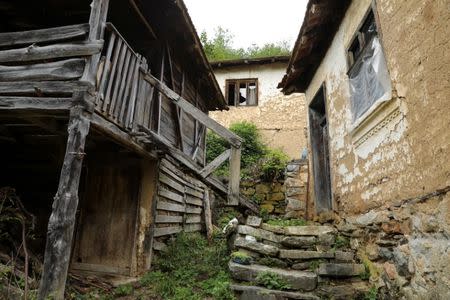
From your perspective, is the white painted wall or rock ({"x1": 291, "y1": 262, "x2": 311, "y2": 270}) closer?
rock ({"x1": 291, "y1": 262, "x2": 311, "y2": 270})

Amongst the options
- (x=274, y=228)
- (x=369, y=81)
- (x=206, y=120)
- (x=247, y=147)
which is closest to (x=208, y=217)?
(x=274, y=228)

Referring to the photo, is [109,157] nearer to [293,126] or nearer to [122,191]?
[122,191]

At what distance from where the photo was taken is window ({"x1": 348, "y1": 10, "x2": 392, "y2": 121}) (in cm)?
370

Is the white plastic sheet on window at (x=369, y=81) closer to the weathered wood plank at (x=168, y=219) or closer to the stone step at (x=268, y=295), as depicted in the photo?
the stone step at (x=268, y=295)

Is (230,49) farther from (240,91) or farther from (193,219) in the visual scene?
(193,219)

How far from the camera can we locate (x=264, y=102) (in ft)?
48.4

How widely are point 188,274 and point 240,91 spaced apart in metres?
11.5

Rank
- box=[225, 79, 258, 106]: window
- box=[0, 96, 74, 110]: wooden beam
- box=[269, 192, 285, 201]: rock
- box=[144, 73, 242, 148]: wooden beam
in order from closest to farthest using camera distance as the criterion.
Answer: box=[0, 96, 74, 110]: wooden beam < box=[144, 73, 242, 148]: wooden beam < box=[269, 192, 285, 201]: rock < box=[225, 79, 258, 106]: window

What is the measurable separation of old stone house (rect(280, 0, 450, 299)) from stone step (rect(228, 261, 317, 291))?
74cm

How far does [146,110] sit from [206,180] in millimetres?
1769

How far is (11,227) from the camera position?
15.9 ft

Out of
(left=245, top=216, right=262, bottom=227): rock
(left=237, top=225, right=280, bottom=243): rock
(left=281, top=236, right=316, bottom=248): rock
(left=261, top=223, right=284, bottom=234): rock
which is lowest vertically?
(left=281, top=236, right=316, bottom=248): rock

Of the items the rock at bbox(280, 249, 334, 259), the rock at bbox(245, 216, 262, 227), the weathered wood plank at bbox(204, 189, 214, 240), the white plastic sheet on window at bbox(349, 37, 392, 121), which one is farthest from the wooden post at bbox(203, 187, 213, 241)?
the white plastic sheet on window at bbox(349, 37, 392, 121)

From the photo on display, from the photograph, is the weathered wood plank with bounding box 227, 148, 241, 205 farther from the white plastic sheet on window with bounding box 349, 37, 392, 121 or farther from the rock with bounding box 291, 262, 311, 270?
the white plastic sheet on window with bounding box 349, 37, 392, 121
